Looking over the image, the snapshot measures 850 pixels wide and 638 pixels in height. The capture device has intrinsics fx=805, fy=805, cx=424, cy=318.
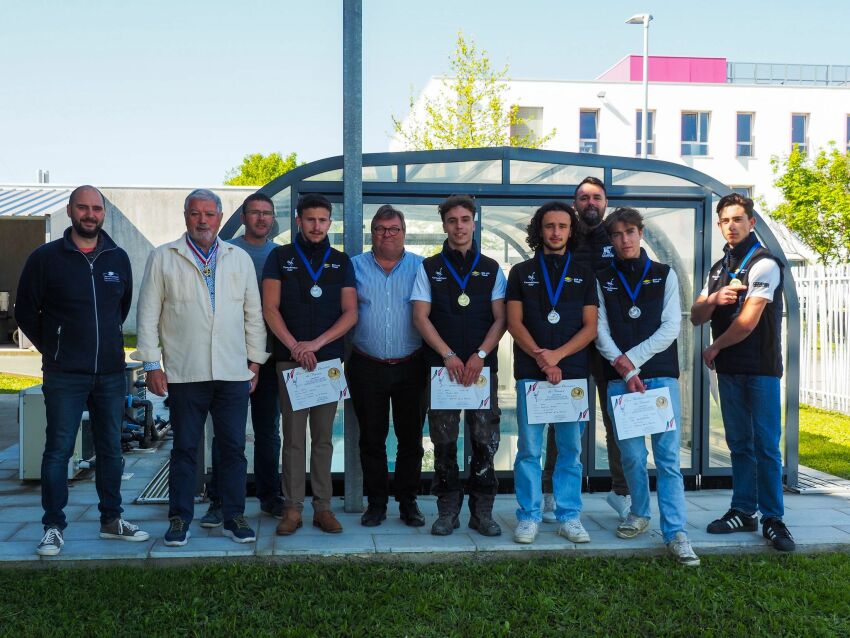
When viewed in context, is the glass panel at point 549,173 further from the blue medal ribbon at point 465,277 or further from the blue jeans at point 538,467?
the blue jeans at point 538,467

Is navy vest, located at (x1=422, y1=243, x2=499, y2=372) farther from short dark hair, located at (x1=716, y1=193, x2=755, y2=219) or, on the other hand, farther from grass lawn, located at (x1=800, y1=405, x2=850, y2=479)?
grass lawn, located at (x1=800, y1=405, x2=850, y2=479)

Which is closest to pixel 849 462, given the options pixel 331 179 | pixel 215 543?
pixel 331 179

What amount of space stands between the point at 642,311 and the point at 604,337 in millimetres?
267

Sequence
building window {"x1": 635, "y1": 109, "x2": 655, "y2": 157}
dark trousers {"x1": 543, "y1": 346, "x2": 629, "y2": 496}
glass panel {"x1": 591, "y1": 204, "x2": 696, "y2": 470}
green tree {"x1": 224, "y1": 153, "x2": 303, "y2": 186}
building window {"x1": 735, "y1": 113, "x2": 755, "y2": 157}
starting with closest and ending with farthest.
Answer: dark trousers {"x1": 543, "y1": 346, "x2": 629, "y2": 496} < glass panel {"x1": 591, "y1": 204, "x2": 696, "y2": 470} < building window {"x1": 635, "y1": 109, "x2": 655, "y2": 157} < building window {"x1": 735, "y1": 113, "x2": 755, "y2": 157} < green tree {"x1": 224, "y1": 153, "x2": 303, "y2": 186}

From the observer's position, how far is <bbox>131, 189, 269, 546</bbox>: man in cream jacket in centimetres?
453

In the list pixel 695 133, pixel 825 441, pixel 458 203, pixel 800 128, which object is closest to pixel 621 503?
pixel 458 203

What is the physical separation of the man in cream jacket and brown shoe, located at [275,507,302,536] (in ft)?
0.65

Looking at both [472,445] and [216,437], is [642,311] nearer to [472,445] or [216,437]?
[472,445]

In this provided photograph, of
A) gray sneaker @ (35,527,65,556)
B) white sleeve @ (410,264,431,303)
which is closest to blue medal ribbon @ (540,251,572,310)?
white sleeve @ (410,264,431,303)

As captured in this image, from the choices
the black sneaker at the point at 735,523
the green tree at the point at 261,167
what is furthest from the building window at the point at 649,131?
the black sneaker at the point at 735,523

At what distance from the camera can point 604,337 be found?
478cm

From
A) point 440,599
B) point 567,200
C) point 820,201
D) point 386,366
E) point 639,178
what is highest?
point 820,201

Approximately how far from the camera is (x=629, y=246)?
15.4 feet

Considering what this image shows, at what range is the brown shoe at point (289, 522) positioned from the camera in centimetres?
486
